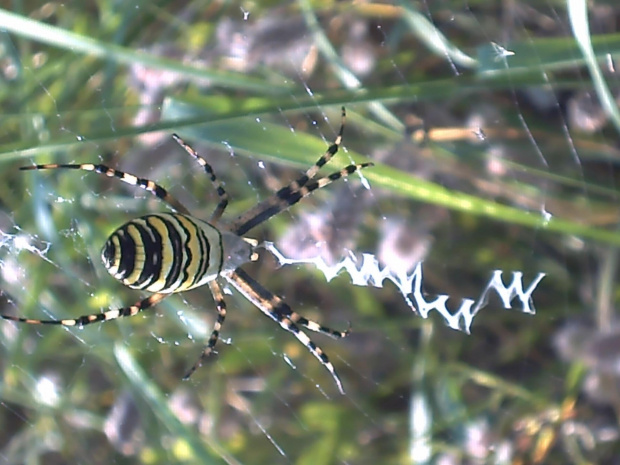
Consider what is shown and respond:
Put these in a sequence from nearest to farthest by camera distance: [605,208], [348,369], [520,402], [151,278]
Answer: [151,278] < [605,208] < [520,402] < [348,369]

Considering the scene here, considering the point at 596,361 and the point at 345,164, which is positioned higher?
the point at 345,164

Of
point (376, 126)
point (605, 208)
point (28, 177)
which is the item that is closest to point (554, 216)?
point (605, 208)

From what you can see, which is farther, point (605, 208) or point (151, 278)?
point (605, 208)

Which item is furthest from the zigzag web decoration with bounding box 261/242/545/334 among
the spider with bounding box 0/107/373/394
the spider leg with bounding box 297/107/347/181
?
the spider leg with bounding box 297/107/347/181

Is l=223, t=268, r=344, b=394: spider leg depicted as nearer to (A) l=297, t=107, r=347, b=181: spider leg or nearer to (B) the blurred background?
(B) the blurred background

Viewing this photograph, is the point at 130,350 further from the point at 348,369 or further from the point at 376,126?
the point at 376,126

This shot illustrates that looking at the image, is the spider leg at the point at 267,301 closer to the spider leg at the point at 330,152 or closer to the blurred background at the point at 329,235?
the blurred background at the point at 329,235

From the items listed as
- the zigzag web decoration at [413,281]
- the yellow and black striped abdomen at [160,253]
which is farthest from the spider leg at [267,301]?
the yellow and black striped abdomen at [160,253]
